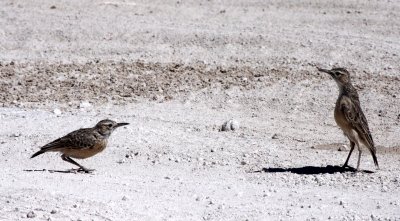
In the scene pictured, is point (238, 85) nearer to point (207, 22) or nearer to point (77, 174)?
point (207, 22)

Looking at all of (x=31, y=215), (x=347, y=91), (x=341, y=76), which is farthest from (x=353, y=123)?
(x=31, y=215)

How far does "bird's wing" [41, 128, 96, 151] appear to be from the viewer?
13469mm

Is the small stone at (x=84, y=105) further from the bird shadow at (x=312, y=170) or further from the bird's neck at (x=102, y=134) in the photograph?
the bird shadow at (x=312, y=170)

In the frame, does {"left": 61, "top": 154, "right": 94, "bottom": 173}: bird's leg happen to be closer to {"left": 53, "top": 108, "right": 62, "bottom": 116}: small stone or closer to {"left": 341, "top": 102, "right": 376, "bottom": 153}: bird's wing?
{"left": 53, "top": 108, "right": 62, "bottom": 116}: small stone

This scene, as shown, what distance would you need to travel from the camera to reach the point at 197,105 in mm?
18312

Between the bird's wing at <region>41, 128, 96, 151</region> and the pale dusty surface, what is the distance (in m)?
0.40

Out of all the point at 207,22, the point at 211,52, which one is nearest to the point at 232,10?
the point at 207,22

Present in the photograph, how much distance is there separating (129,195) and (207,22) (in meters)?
11.7

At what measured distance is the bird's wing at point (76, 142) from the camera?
1347 centimetres

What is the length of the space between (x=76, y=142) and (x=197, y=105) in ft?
16.9

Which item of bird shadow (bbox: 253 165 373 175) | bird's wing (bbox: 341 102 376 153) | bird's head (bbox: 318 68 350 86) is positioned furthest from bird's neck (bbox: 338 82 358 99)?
bird shadow (bbox: 253 165 373 175)

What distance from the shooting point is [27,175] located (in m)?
13.0

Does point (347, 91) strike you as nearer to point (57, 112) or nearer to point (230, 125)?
point (230, 125)

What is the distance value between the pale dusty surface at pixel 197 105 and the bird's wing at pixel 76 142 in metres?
0.40
